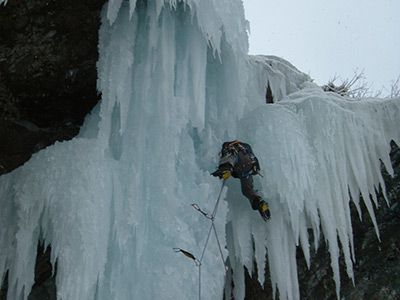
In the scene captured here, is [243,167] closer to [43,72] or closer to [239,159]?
[239,159]

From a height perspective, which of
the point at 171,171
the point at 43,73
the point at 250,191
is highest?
the point at 43,73

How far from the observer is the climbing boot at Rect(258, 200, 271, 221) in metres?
3.82

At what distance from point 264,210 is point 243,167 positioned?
0.40 metres

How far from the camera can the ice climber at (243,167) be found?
12.1 ft

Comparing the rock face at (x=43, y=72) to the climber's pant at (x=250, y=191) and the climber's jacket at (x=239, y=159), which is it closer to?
the climber's jacket at (x=239, y=159)

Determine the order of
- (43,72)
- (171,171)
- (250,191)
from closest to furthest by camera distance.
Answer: (171,171), (250,191), (43,72)

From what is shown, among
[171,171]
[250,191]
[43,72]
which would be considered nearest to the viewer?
[171,171]

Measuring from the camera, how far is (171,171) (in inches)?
146

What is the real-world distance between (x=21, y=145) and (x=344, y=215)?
9.77 ft

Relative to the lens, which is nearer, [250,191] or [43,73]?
[250,191]

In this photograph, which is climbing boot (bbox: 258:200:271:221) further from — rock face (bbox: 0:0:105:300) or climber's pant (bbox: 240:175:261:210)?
rock face (bbox: 0:0:105:300)

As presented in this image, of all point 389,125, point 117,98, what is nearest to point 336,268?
point 389,125

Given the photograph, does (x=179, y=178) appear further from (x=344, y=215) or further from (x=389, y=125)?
(x=389, y=125)

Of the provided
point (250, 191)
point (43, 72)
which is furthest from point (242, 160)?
point (43, 72)
